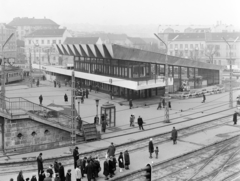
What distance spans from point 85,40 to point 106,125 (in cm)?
8070

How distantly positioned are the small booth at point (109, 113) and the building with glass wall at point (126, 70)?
401 inches

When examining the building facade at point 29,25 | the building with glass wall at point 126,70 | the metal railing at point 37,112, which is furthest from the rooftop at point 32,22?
the metal railing at point 37,112

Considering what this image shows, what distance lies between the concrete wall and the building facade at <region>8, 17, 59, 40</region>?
128740 millimetres

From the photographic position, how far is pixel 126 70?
145ft

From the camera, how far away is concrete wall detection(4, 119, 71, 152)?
22.4 meters

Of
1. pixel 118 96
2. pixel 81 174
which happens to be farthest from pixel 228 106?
pixel 81 174

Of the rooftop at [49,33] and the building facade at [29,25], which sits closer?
the rooftop at [49,33]

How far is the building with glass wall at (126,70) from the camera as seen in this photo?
1687 inches

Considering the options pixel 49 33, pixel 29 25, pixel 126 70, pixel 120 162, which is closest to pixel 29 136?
pixel 120 162

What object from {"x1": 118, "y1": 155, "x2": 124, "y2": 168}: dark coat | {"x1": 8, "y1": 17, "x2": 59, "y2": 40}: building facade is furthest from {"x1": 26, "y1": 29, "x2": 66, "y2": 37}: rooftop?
{"x1": 118, "y1": 155, "x2": 124, "y2": 168}: dark coat

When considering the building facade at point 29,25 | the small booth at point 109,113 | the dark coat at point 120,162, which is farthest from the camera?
the building facade at point 29,25

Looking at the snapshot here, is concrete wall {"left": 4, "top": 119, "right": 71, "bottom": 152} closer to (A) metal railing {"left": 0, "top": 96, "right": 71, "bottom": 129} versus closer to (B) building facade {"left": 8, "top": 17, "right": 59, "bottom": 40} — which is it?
(A) metal railing {"left": 0, "top": 96, "right": 71, "bottom": 129}

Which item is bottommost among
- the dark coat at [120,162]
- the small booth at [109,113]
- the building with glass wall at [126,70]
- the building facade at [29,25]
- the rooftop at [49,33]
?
the dark coat at [120,162]

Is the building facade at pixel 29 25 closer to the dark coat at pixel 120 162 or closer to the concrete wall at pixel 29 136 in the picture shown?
the concrete wall at pixel 29 136
